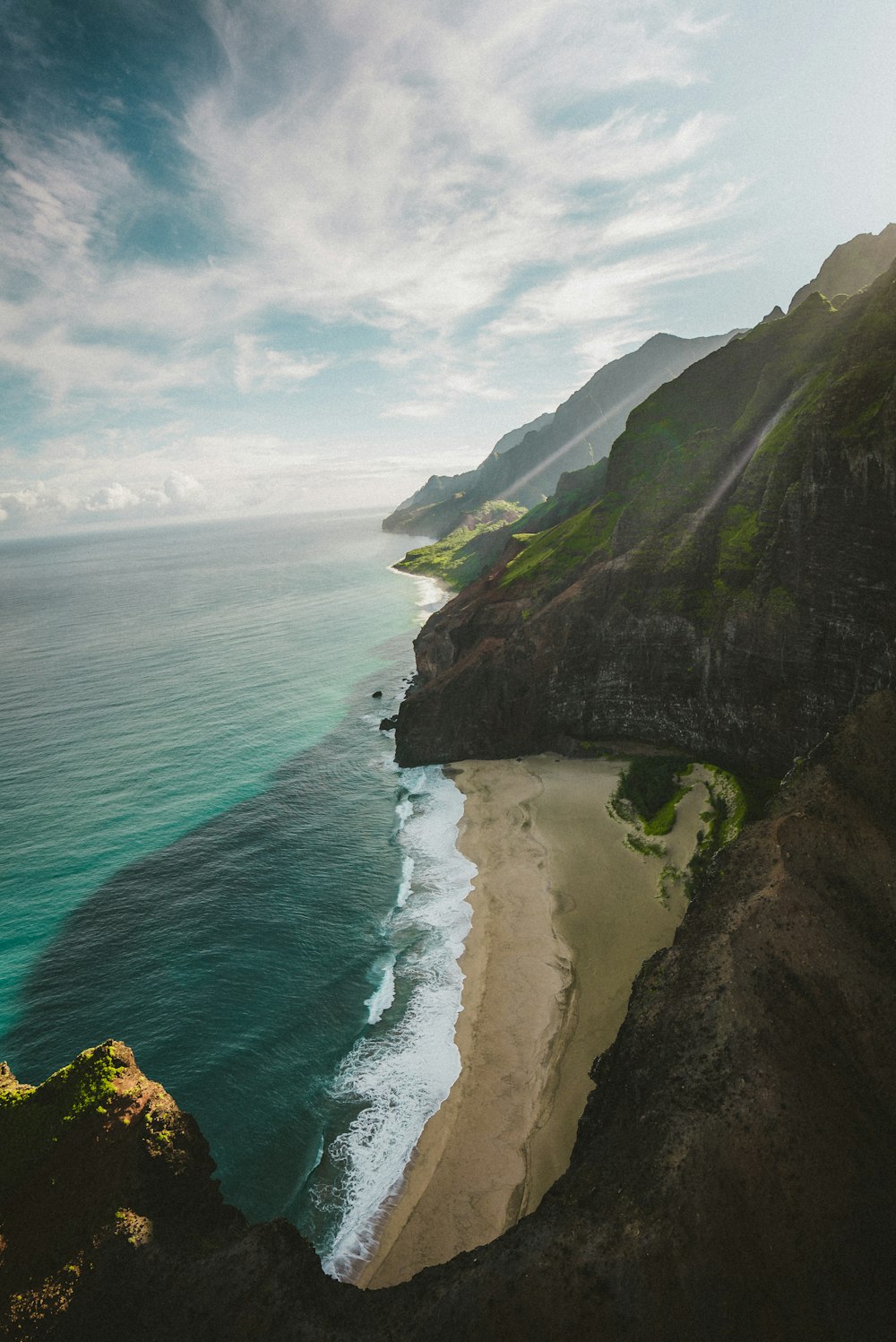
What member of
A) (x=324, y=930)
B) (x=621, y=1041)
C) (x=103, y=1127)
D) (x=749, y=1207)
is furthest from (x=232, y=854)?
(x=749, y=1207)

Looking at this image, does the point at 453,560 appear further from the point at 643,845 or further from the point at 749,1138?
the point at 749,1138

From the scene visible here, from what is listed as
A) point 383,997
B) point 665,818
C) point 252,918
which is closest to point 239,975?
point 252,918

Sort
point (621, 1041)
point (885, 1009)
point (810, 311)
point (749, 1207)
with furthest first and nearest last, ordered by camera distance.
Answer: point (810, 311) → point (621, 1041) → point (885, 1009) → point (749, 1207)

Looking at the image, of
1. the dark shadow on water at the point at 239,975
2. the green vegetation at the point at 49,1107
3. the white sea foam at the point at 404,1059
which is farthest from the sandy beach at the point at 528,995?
the green vegetation at the point at 49,1107

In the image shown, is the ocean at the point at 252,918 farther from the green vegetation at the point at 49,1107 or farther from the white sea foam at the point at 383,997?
the green vegetation at the point at 49,1107

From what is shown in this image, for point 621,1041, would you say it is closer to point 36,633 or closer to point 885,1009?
point 885,1009

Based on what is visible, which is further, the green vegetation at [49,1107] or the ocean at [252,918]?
the ocean at [252,918]
